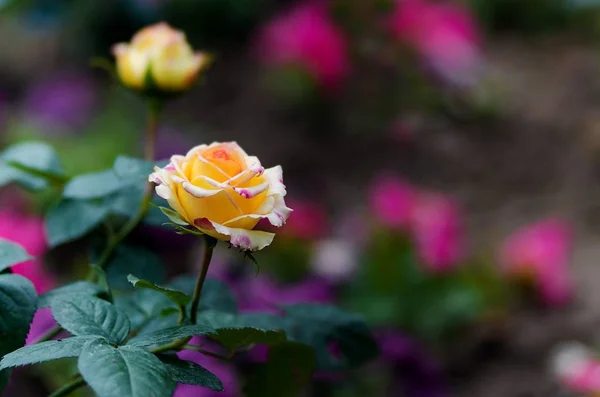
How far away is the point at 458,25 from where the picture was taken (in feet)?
6.06

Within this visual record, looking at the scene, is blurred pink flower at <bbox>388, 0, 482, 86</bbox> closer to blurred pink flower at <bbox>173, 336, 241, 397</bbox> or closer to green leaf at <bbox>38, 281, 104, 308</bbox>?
blurred pink flower at <bbox>173, 336, 241, 397</bbox>

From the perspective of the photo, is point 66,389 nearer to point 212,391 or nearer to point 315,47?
point 212,391

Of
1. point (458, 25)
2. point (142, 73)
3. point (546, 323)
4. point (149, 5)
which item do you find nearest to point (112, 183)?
point (142, 73)

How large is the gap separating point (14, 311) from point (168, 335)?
Result: 11 cm

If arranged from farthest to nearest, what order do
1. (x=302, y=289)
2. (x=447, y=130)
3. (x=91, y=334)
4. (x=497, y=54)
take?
1. (x=497, y=54)
2. (x=447, y=130)
3. (x=302, y=289)
4. (x=91, y=334)

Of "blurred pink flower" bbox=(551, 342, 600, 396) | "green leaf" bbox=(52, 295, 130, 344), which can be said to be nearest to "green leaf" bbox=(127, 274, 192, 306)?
"green leaf" bbox=(52, 295, 130, 344)

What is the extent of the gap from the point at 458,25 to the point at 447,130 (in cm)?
25

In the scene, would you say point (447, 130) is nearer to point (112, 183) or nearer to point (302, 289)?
point (302, 289)

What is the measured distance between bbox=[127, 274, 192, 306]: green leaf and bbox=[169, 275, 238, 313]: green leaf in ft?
0.29

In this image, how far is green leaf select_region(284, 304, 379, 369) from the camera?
0.56 metres

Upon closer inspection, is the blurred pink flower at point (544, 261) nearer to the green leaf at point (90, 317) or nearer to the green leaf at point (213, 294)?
the green leaf at point (213, 294)

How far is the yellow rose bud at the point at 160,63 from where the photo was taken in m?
0.55

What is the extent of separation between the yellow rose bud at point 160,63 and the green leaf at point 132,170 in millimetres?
79

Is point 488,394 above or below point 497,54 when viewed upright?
Answer: below
